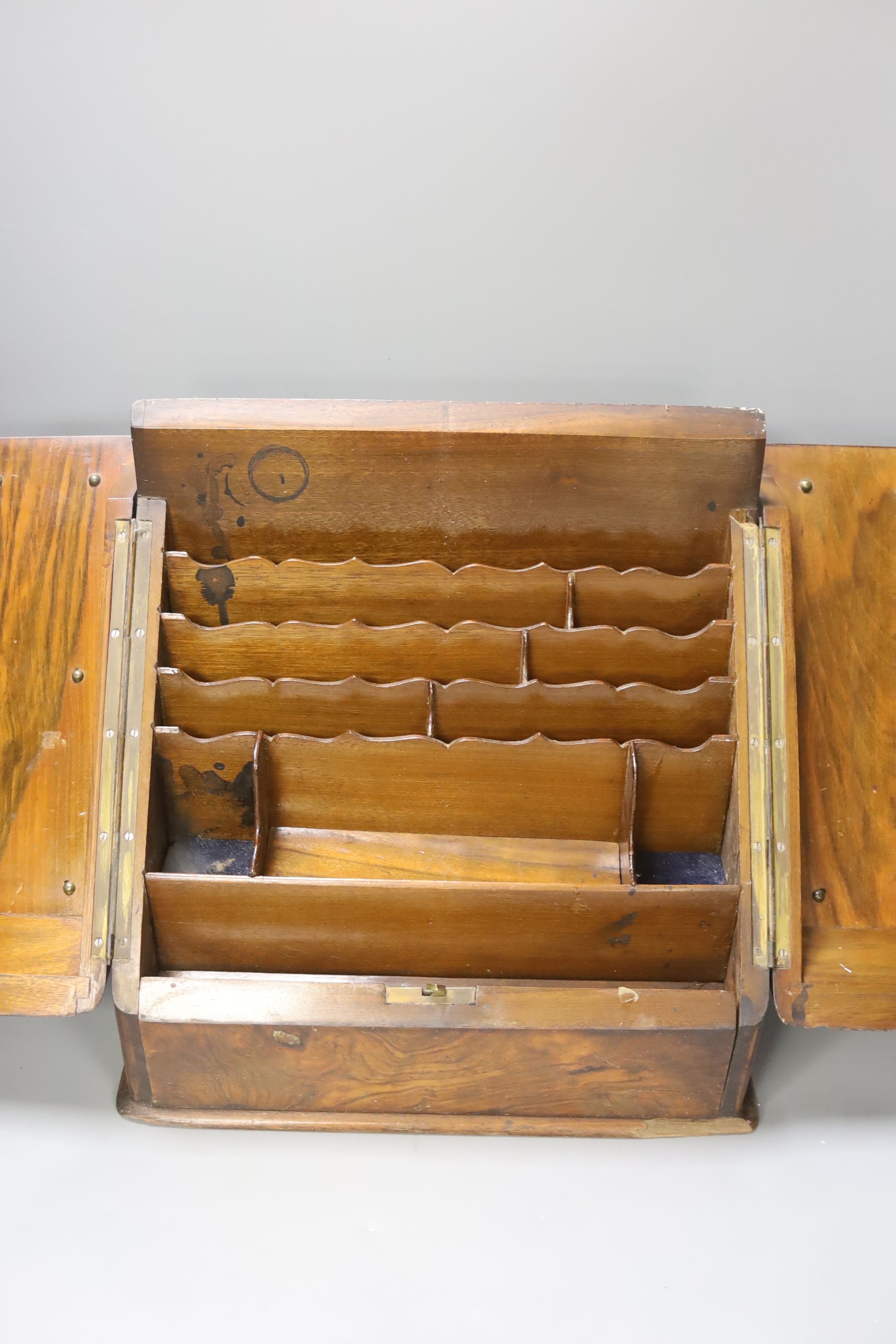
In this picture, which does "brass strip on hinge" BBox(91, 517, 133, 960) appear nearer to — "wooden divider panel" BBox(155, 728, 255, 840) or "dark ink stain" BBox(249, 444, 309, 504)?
"wooden divider panel" BBox(155, 728, 255, 840)

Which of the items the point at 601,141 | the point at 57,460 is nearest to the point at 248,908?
the point at 57,460

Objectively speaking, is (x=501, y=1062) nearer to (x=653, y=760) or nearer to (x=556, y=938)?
(x=556, y=938)

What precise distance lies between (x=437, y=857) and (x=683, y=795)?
41 centimetres

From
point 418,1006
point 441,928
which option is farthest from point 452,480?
point 418,1006

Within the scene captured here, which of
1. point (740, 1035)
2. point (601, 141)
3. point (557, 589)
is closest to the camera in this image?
point (740, 1035)

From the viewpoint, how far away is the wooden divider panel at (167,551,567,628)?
1.76 m

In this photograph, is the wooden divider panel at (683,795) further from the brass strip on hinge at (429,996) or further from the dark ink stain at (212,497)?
the dark ink stain at (212,497)

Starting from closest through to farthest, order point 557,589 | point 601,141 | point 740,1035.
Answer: point 740,1035 < point 557,589 < point 601,141

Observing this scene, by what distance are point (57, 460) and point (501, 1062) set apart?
1.20 metres

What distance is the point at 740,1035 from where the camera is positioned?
1.63 m

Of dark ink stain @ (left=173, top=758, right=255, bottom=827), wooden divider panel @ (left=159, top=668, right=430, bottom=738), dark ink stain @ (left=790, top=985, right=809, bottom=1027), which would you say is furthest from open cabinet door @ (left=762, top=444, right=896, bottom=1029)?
dark ink stain @ (left=173, top=758, right=255, bottom=827)

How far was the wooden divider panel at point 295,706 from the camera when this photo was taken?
172cm

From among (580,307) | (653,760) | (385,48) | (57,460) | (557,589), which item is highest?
(385,48)

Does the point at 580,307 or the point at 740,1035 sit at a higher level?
the point at 580,307
